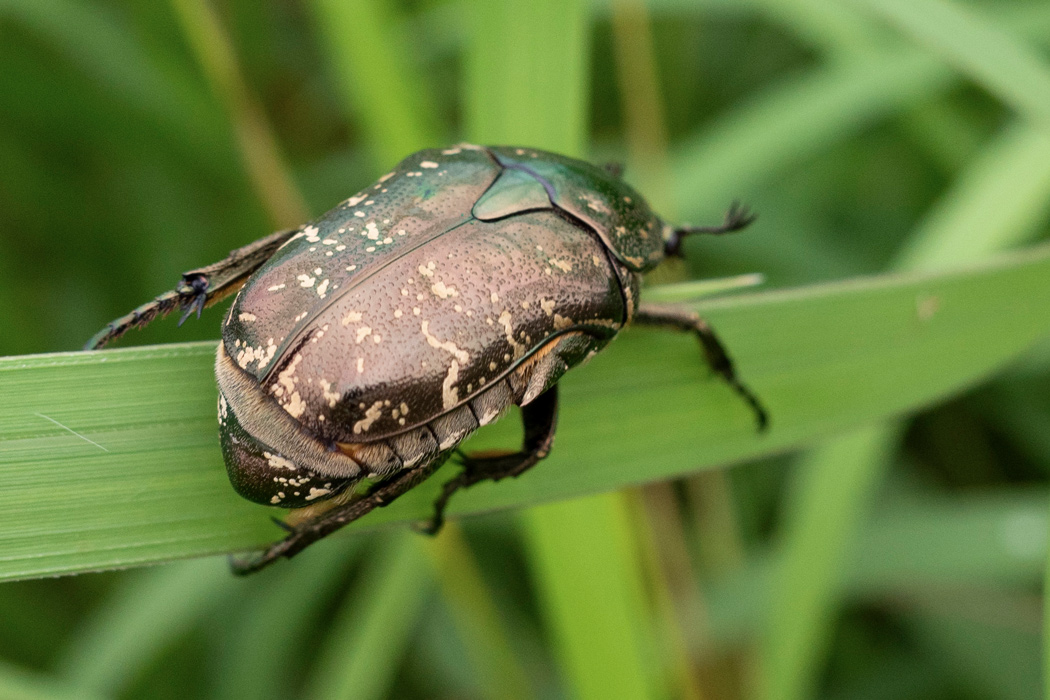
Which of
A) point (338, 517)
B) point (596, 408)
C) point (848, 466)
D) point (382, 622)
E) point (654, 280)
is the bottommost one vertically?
point (382, 622)

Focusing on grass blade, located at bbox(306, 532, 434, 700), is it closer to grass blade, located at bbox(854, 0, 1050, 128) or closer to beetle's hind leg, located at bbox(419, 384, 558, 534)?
beetle's hind leg, located at bbox(419, 384, 558, 534)

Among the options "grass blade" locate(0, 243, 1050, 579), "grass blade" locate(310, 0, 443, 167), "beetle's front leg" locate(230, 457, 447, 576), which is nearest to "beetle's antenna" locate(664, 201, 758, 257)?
"grass blade" locate(0, 243, 1050, 579)

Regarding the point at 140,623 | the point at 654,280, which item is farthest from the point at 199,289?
the point at 654,280

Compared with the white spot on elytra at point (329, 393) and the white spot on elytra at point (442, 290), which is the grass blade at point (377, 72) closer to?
the white spot on elytra at point (442, 290)

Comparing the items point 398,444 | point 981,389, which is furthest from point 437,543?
point 981,389

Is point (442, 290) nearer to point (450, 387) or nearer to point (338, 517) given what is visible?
point (450, 387)

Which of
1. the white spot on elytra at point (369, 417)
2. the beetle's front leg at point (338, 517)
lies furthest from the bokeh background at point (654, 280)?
the white spot on elytra at point (369, 417)
